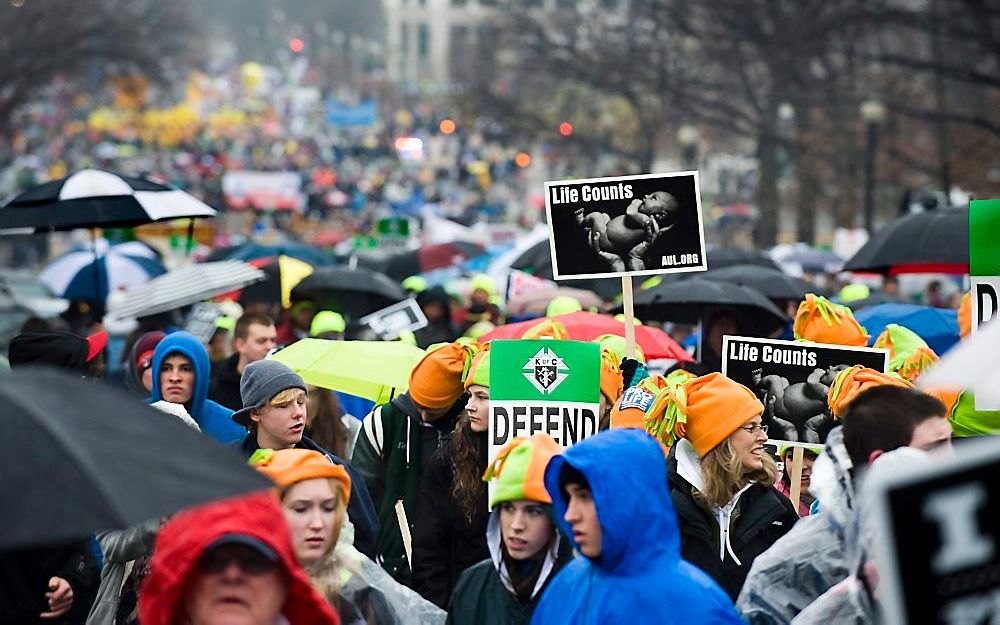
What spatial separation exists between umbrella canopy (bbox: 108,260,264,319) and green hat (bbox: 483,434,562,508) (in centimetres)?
719

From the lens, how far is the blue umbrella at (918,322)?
35.0ft

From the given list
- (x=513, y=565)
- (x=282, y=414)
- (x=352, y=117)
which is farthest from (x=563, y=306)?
(x=352, y=117)

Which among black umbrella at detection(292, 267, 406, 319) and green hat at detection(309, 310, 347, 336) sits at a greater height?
black umbrella at detection(292, 267, 406, 319)

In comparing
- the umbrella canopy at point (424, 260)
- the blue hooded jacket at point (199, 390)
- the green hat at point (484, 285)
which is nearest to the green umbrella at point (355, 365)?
the blue hooded jacket at point (199, 390)

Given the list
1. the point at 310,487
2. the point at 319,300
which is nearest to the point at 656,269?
the point at 310,487

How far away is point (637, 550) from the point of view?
4484 mm

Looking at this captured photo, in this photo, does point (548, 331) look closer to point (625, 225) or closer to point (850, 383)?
point (625, 225)

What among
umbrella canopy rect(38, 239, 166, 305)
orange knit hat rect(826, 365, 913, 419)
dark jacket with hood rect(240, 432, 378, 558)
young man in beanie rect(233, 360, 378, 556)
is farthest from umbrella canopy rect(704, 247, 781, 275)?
dark jacket with hood rect(240, 432, 378, 558)

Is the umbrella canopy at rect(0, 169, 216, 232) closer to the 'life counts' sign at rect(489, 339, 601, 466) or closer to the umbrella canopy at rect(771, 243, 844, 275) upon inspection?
the 'life counts' sign at rect(489, 339, 601, 466)

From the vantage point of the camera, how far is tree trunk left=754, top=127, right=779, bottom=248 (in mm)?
39031

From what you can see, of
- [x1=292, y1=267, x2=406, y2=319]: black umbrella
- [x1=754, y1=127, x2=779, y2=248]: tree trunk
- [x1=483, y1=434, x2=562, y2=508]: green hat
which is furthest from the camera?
[x1=754, y1=127, x2=779, y2=248]: tree trunk

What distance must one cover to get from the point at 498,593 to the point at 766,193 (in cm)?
3479

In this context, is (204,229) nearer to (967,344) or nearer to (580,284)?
(580,284)

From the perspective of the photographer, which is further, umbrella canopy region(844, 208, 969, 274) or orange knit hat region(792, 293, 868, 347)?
umbrella canopy region(844, 208, 969, 274)
